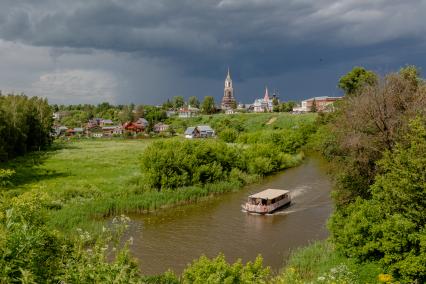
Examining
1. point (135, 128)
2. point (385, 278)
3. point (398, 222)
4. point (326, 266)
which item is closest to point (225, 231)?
point (326, 266)

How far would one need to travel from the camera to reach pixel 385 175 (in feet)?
81.7

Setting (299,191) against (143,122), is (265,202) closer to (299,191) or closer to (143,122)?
(299,191)

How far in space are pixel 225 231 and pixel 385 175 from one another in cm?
1613

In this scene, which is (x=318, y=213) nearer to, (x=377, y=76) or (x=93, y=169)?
(x=377, y=76)

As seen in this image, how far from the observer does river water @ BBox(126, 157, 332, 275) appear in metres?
30.8

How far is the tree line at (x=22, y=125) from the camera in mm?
74375

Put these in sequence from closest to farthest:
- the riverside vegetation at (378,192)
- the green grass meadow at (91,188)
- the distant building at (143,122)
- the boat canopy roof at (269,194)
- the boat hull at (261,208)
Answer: the riverside vegetation at (378,192) → the green grass meadow at (91,188) → the boat hull at (261,208) → the boat canopy roof at (269,194) → the distant building at (143,122)

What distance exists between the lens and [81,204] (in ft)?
137

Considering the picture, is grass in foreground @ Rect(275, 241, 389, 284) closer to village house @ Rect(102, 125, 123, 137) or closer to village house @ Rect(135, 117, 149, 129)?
village house @ Rect(102, 125, 123, 137)

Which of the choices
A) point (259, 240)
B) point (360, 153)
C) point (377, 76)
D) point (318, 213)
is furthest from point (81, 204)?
point (377, 76)

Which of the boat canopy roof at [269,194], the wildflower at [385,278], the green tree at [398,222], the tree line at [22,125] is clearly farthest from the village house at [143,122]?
the wildflower at [385,278]

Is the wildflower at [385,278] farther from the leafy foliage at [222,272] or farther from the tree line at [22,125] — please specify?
the tree line at [22,125]

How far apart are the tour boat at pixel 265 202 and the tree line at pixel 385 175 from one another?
9.26 m

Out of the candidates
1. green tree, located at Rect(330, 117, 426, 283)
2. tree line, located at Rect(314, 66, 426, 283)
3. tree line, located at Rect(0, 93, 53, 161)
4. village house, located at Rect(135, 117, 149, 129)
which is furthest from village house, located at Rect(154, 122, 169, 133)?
green tree, located at Rect(330, 117, 426, 283)
